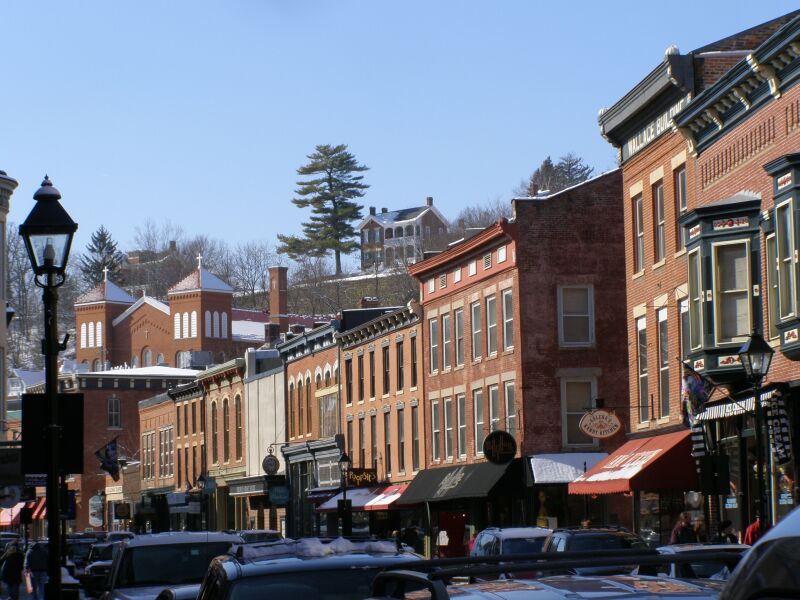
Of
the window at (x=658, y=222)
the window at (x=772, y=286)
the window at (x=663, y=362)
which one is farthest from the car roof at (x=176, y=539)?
the window at (x=658, y=222)

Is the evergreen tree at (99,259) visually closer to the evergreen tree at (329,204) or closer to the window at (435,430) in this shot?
the evergreen tree at (329,204)

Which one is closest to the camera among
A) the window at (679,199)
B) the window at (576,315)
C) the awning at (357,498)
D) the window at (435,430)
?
the window at (679,199)

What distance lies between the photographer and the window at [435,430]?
170ft

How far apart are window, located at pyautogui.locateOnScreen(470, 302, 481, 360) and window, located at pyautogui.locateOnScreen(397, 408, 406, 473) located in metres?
7.03

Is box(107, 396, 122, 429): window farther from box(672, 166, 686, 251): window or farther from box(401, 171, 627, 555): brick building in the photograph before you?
box(672, 166, 686, 251): window

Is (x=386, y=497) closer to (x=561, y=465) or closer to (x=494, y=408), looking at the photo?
(x=494, y=408)

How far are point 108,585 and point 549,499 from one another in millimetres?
30312

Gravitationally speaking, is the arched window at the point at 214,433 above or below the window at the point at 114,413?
below

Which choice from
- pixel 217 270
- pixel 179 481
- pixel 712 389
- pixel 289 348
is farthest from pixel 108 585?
pixel 217 270

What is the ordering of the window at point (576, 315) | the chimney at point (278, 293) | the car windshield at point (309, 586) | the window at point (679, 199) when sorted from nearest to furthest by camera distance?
the car windshield at point (309, 586) → the window at point (679, 199) → the window at point (576, 315) → the chimney at point (278, 293)

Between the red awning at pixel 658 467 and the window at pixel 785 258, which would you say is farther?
the red awning at pixel 658 467

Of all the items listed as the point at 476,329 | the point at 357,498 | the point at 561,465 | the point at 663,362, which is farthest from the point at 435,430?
the point at 663,362

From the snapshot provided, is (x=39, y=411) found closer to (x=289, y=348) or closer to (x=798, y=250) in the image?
(x=798, y=250)

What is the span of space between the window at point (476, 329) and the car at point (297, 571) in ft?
128
